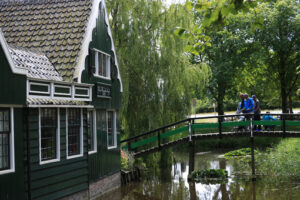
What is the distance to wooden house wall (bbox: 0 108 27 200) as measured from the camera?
10.4 meters

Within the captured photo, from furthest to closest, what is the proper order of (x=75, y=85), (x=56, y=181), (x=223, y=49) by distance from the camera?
(x=223, y=49) → (x=75, y=85) → (x=56, y=181)

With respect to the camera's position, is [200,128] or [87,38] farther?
[200,128]

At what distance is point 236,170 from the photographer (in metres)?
22.6

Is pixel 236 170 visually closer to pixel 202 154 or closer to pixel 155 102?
pixel 155 102

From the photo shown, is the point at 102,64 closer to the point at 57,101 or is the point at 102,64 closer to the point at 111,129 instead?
the point at 111,129

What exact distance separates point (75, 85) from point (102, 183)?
478cm

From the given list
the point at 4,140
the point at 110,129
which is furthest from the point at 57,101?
the point at 110,129

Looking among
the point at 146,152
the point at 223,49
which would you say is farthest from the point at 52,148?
the point at 223,49

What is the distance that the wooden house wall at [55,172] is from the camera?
455 inches

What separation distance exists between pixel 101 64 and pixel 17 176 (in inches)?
280

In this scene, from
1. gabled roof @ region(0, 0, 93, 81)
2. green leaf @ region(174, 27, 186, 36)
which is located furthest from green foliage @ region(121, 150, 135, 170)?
green leaf @ region(174, 27, 186, 36)

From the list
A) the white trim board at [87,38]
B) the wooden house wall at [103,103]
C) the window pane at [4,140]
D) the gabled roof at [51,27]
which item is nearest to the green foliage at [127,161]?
the wooden house wall at [103,103]

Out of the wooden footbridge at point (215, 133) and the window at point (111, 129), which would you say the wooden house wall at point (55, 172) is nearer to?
the window at point (111, 129)

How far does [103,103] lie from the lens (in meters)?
16.8
